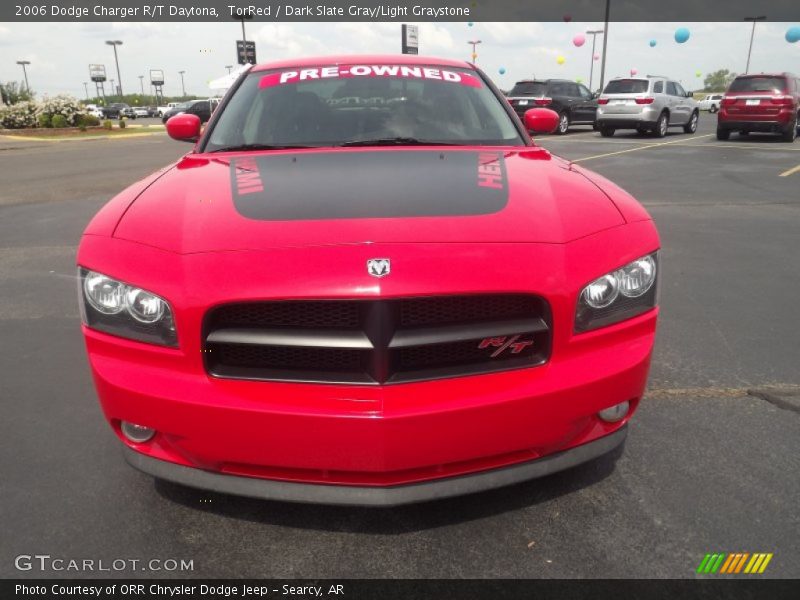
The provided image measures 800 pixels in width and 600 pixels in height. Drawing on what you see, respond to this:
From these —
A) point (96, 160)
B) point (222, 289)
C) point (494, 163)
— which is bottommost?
point (96, 160)

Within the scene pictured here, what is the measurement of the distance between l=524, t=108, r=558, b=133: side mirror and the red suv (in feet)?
53.6

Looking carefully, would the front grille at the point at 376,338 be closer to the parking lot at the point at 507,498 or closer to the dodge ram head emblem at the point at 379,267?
the dodge ram head emblem at the point at 379,267

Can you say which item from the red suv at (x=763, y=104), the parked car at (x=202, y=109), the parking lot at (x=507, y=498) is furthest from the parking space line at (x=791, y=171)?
the parked car at (x=202, y=109)

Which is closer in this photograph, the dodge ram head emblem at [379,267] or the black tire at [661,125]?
the dodge ram head emblem at [379,267]

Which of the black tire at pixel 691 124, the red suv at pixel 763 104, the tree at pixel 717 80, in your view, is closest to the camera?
→ the red suv at pixel 763 104

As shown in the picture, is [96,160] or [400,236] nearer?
[400,236]

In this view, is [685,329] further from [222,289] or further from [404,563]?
[222,289]

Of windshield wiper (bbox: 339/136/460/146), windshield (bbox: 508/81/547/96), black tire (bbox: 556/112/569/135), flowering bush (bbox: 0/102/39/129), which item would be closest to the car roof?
windshield wiper (bbox: 339/136/460/146)

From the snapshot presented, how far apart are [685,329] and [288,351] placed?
3.00 meters

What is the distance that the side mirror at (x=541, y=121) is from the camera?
157 inches

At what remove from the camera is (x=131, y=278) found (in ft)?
6.38

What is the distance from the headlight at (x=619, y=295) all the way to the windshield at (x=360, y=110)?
1.29m

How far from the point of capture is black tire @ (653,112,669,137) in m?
19.6
